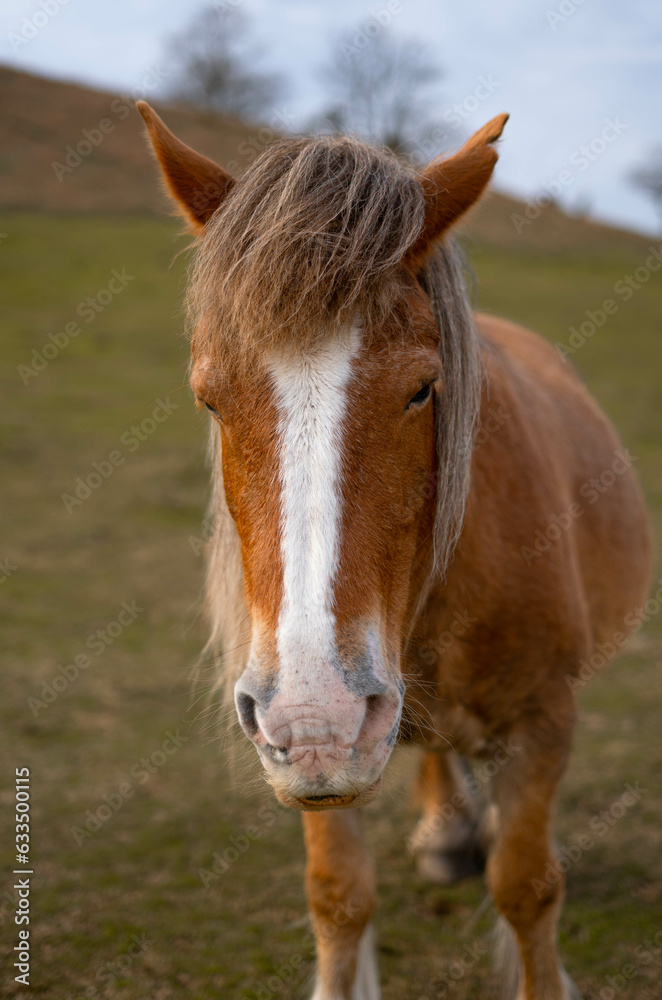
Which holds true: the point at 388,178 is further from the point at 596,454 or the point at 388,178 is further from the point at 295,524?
the point at 596,454

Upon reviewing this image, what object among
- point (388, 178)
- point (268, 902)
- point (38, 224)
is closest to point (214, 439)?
point (388, 178)

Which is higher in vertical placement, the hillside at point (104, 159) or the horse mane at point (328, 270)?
the horse mane at point (328, 270)

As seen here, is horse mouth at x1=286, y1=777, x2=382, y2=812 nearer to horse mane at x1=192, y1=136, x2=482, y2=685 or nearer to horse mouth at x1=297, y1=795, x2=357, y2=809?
horse mouth at x1=297, y1=795, x2=357, y2=809

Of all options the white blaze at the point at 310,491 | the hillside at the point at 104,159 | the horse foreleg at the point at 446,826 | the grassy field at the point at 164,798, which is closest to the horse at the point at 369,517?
the white blaze at the point at 310,491

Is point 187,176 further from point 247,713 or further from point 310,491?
point 247,713

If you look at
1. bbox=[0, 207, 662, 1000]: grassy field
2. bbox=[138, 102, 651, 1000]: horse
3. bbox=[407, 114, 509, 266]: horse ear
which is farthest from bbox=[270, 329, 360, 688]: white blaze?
bbox=[0, 207, 662, 1000]: grassy field

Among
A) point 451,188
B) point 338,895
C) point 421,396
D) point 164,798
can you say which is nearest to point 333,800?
point 421,396

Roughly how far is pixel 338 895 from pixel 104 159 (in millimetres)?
25929

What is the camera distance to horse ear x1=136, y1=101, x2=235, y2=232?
1.90 meters

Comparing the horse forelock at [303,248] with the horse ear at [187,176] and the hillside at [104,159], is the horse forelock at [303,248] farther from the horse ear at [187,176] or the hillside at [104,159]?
the hillside at [104,159]

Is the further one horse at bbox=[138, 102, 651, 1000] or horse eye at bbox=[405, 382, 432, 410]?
horse eye at bbox=[405, 382, 432, 410]

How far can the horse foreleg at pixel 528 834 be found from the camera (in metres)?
2.29

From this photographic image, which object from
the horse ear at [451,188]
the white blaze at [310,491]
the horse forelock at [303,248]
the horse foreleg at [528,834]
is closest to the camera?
the white blaze at [310,491]

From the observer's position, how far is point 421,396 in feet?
5.54
